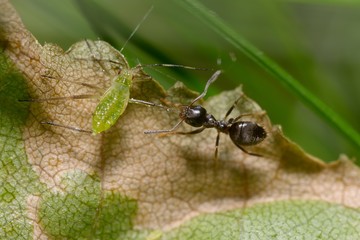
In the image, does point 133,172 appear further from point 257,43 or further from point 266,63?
point 257,43

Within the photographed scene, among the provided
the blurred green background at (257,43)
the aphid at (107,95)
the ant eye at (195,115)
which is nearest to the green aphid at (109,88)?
the aphid at (107,95)

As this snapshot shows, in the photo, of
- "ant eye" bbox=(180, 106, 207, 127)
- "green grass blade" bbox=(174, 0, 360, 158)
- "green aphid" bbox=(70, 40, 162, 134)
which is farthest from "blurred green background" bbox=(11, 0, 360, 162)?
"green aphid" bbox=(70, 40, 162, 134)

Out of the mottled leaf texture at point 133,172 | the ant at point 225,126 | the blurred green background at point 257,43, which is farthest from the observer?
the blurred green background at point 257,43

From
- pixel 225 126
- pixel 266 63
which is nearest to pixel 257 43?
pixel 266 63

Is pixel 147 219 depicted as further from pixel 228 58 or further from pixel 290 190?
pixel 228 58

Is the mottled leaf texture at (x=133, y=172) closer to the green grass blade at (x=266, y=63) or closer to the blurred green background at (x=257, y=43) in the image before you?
the green grass blade at (x=266, y=63)

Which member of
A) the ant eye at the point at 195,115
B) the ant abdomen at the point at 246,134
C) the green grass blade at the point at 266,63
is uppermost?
the green grass blade at the point at 266,63
